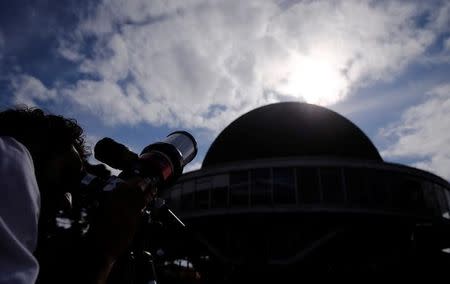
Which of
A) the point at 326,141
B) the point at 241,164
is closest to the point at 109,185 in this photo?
the point at 241,164

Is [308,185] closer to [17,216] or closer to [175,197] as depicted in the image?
[175,197]

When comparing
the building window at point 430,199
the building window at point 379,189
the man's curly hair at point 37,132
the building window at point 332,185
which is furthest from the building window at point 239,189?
the man's curly hair at point 37,132

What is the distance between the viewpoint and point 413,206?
868 inches

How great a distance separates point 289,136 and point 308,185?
723 cm

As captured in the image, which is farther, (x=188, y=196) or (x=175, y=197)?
(x=175, y=197)

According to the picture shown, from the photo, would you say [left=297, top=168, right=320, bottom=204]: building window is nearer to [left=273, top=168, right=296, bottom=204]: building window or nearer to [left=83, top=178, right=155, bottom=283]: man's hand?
[left=273, top=168, right=296, bottom=204]: building window

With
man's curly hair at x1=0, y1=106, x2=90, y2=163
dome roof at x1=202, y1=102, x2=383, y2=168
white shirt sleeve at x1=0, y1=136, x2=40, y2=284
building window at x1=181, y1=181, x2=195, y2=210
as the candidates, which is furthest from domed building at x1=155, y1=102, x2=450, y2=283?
white shirt sleeve at x1=0, y1=136, x2=40, y2=284

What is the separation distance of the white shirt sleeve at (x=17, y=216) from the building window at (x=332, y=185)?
2062 cm

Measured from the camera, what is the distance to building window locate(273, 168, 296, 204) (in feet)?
67.2

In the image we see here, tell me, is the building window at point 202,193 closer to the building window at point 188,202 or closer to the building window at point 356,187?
the building window at point 188,202

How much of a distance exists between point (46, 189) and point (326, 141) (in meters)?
27.4

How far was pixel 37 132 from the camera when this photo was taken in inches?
49.4

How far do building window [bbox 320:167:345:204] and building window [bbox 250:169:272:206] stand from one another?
3512 millimetres

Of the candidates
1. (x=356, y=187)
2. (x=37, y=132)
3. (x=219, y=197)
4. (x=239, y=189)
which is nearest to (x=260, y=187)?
(x=239, y=189)
